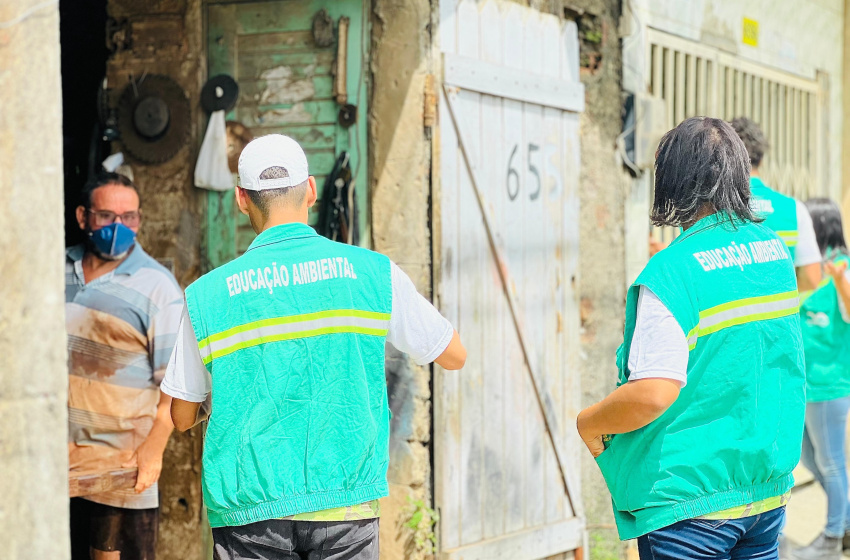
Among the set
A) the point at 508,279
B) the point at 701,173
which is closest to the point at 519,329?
the point at 508,279

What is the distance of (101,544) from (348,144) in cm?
192

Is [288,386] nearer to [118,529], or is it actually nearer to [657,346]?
[657,346]

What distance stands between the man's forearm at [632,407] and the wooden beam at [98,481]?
192 centimetres

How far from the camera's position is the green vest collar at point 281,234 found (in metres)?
2.83

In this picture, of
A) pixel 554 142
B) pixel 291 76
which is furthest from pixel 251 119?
pixel 554 142

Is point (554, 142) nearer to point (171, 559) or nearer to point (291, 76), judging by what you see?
point (291, 76)

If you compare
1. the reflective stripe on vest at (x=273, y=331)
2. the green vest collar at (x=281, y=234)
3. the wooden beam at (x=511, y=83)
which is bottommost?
the reflective stripe on vest at (x=273, y=331)

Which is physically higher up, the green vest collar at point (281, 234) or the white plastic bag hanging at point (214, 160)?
the white plastic bag hanging at point (214, 160)

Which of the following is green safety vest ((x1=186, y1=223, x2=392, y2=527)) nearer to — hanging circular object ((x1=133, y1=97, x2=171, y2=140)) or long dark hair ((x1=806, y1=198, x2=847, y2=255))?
hanging circular object ((x1=133, y1=97, x2=171, y2=140))

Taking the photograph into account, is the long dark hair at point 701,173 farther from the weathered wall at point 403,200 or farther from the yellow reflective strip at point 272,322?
the weathered wall at point 403,200

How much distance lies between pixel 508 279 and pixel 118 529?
6.55ft

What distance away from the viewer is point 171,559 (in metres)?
5.13

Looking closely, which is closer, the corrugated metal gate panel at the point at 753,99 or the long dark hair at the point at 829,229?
the long dark hair at the point at 829,229

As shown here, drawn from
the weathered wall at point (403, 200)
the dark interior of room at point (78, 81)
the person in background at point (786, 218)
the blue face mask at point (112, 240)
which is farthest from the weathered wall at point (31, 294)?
the person in background at point (786, 218)
